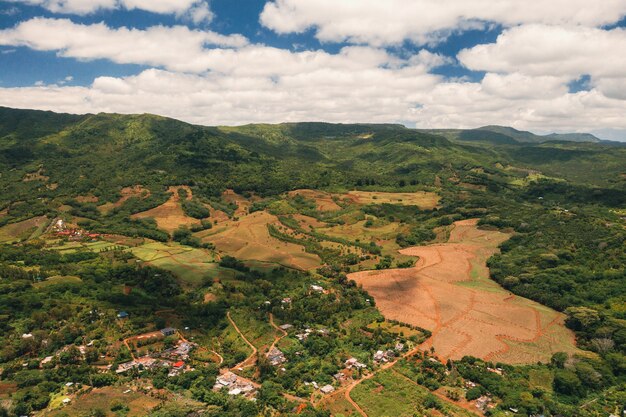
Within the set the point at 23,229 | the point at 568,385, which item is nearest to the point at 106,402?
the point at 568,385

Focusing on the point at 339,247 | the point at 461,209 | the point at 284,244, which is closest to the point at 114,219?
the point at 284,244

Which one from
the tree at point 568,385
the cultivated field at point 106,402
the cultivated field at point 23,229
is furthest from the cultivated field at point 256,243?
the tree at point 568,385

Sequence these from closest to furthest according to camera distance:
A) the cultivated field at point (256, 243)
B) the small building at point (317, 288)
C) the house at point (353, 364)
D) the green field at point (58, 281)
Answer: the house at point (353, 364) < the green field at point (58, 281) < the small building at point (317, 288) < the cultivated field at point (256, 243)

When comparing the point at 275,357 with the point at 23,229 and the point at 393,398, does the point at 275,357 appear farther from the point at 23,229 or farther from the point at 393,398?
the point at 23,229

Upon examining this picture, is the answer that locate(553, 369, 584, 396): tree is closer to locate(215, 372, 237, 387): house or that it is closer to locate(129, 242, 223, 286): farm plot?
locate(215, 372, 237, 387): house

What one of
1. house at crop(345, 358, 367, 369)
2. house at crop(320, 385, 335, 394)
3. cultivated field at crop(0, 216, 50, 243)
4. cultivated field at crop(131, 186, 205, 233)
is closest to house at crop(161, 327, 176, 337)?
house at crop(320, 385, 335, 394)

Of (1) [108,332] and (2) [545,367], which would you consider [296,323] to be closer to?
(1) [108,332]

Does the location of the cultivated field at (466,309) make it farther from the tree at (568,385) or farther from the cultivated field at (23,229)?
the cultivated field at (23,229)
